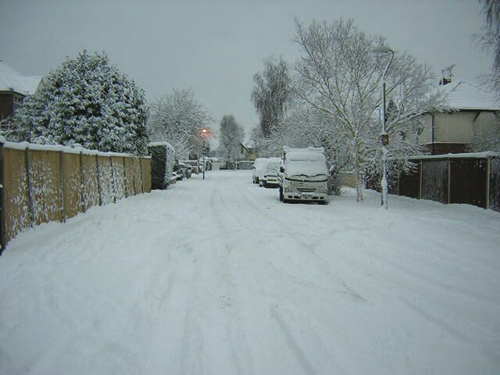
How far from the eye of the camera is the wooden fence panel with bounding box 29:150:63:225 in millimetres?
A: 7574

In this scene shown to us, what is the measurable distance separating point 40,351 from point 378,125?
57.5 ft

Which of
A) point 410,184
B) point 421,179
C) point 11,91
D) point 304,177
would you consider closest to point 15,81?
point 11,91

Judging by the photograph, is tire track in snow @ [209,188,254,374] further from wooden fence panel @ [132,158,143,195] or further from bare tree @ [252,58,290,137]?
bare tree @ [252,58,290,137]

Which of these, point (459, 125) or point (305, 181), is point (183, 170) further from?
point (459, 125)

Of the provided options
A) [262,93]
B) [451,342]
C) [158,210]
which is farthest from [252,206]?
[262,93]

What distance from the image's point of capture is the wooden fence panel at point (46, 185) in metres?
7.57

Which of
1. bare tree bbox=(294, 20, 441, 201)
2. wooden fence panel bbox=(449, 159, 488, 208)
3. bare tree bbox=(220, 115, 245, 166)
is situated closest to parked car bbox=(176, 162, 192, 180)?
bare tree bbox=(294, 20, 441, 201)

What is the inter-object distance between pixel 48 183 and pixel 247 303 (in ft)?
20.5

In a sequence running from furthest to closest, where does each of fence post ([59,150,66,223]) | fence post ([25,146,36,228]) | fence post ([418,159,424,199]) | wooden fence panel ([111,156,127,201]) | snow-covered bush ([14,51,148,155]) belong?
fence post ([418,159,424,199])
snow-covered bush ([14,51,148,155])
wooden fence panel ([111,156,127,201])
fence post ([59,150,66,223])
fence post ([25,146,36,228])

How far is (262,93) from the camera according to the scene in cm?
3950

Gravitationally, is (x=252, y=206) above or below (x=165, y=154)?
below

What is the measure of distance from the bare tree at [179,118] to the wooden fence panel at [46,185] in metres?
38.6

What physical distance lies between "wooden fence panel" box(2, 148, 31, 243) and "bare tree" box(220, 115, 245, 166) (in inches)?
3662

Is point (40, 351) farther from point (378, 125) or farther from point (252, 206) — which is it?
point (378, 125)
